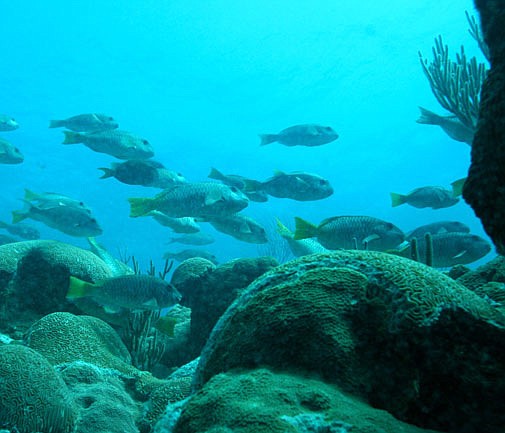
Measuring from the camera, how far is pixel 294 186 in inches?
305

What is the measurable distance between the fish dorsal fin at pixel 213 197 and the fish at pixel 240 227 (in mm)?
1590

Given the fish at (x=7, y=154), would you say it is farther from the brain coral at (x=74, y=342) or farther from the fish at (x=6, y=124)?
the brain coral at (x=74, y=342)

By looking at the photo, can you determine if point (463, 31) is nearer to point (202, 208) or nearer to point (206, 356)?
point (202, 208)

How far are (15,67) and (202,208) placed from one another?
47.1 meters

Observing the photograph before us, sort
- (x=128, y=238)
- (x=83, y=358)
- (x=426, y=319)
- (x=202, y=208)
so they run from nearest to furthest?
(x=426, y=319)
(x=83, y=358)
(x=202, y=208)
(x=128, y=238)

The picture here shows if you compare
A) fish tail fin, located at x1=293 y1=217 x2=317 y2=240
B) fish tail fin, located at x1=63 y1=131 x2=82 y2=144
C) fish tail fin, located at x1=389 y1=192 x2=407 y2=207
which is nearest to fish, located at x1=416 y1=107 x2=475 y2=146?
fish tail fin, located at x1=389 y1=192 x2=407 y2=207

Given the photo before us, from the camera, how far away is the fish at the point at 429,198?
301 inches

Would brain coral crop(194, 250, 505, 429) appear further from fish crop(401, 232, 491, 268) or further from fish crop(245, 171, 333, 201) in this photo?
fish crop(245, 171, 333, 201)

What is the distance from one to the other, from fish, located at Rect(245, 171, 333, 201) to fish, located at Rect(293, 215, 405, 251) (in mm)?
2125

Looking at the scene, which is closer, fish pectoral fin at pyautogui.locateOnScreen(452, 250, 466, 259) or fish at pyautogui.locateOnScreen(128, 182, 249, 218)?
fish pectoral fin at pyautogui.locateOnScreen(452, 250, 466, 259)

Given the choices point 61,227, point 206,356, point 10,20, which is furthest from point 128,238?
point 206,356

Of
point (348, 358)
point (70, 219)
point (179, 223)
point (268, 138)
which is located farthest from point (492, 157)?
point (179, 223)

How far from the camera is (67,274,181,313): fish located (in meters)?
5.17

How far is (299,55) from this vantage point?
1741 inches
